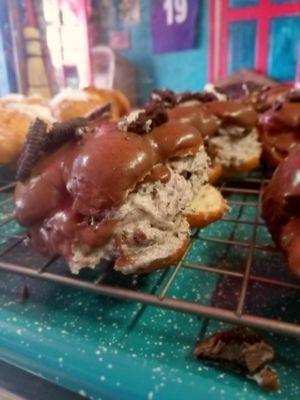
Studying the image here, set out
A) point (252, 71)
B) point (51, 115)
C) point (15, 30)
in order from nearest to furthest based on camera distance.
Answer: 1. point (51, 115)
2. point (15, 30)
3. point (252, 71)

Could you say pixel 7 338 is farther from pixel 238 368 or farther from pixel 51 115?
pixel 51 115

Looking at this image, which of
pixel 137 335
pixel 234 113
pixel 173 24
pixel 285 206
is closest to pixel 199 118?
pixel 234 113

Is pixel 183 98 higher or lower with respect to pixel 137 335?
higher

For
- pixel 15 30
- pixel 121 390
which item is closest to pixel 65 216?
pixel 121 390

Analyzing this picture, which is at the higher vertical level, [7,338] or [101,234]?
[101,234]

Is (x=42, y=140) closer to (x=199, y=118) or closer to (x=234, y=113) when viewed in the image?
(x=199, y=118)

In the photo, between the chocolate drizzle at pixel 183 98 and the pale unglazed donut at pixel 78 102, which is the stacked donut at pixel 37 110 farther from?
the chocolate drizzle at pixel 183 98

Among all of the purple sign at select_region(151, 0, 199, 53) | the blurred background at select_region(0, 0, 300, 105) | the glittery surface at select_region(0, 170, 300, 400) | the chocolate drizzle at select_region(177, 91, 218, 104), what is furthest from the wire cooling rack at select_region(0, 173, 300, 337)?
the purple sign at select_region(151, 0, 199, 53)
